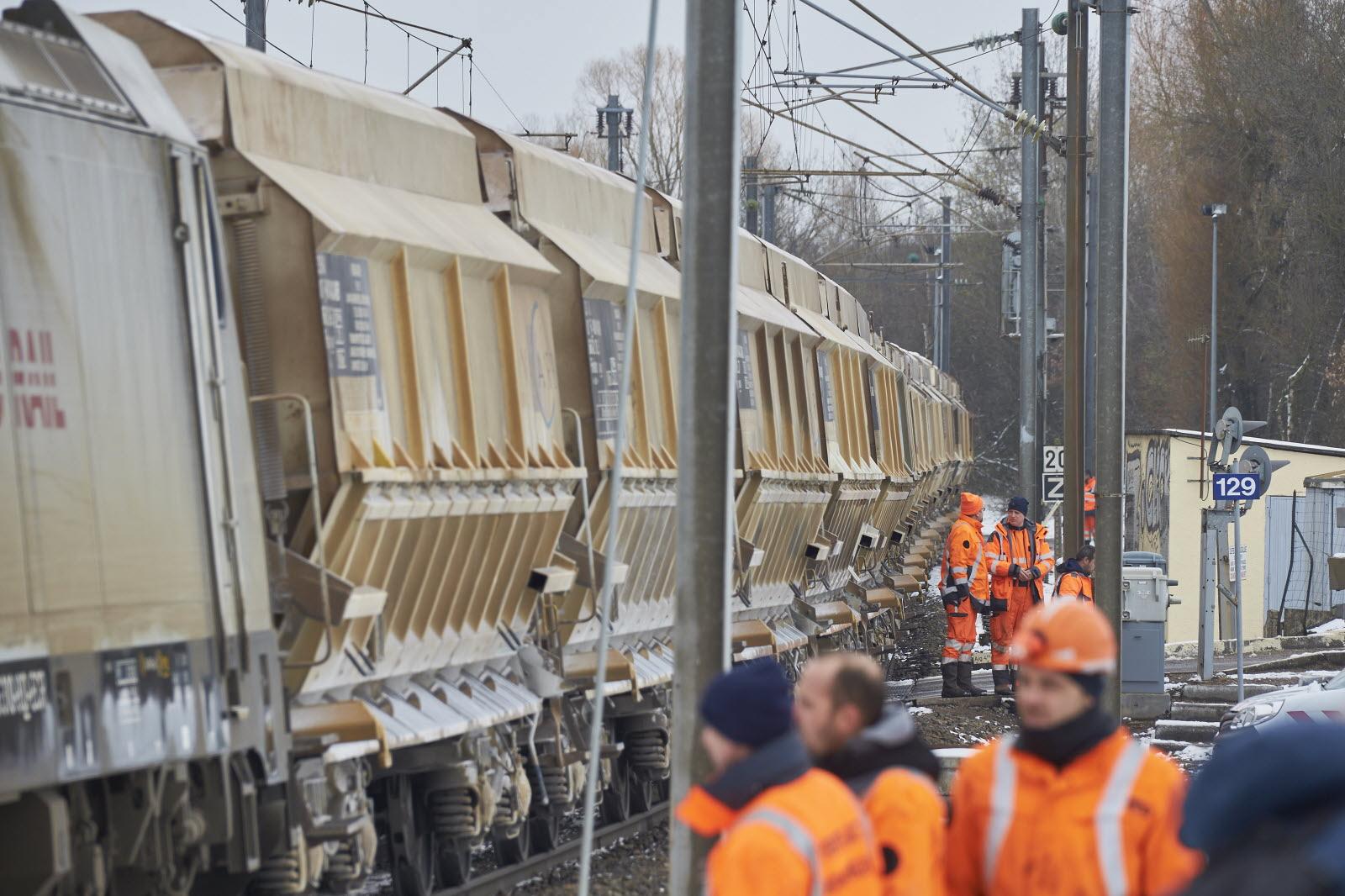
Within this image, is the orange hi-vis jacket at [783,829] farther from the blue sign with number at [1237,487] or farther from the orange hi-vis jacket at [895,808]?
the blue sign with number at [1237,487]

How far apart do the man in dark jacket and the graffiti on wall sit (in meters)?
35.1

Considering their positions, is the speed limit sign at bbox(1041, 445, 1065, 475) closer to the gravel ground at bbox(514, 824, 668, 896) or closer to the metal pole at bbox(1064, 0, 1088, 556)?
the metal pole at bbox(1064, 0, 1088, 556)

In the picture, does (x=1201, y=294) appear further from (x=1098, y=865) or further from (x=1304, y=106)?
(x=1098, y=865)

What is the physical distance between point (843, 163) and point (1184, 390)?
13993mm

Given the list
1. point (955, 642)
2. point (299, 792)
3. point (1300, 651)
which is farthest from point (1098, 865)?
point (1300, 651)

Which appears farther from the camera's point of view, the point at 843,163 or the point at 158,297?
the point at 843,163

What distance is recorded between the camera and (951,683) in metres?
21.4

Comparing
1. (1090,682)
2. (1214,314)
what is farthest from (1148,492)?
(1090,682)

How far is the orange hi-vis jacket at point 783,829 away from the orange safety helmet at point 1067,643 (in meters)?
0.58

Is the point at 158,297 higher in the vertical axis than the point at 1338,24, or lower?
lower

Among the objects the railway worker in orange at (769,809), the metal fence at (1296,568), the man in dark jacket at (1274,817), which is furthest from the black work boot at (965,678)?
the man in dark jacket at (1274,817)

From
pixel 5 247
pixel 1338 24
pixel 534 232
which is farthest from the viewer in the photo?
pixel 1338 24

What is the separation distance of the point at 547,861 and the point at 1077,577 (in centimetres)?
803

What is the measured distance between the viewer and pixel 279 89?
31.0 feet
